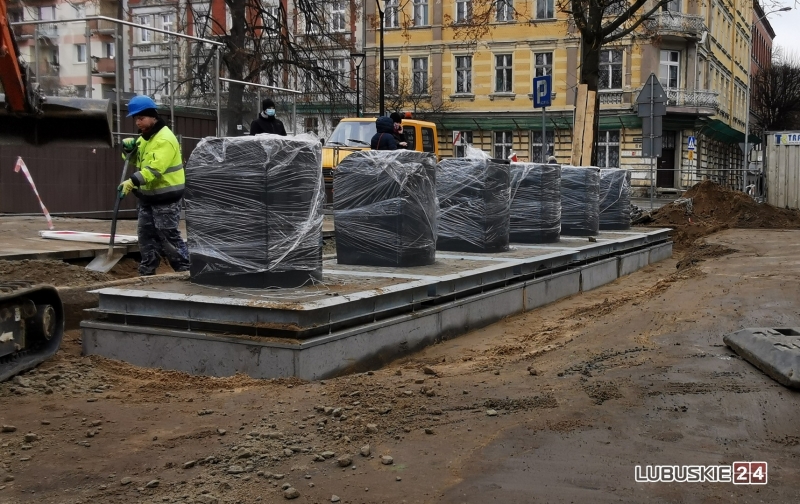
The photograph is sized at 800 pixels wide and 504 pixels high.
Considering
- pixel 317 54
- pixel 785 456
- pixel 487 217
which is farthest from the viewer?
pixel 317 54

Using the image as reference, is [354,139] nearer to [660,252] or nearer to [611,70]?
[660,252]

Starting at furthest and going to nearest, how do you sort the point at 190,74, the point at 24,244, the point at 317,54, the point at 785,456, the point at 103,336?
the point at 317,54 → the point at 190,74 → the point at 24,244 → the point at 103,336 → the point at 785,456

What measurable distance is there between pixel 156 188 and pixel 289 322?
3127 millimetres

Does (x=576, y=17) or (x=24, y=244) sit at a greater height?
(x=576, y=17)

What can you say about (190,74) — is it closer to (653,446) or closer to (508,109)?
(653,446)

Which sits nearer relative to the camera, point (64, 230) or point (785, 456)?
point (785, 456)

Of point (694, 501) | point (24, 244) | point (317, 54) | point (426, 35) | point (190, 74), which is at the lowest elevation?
point (694, 501)

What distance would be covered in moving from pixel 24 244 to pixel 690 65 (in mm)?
46152

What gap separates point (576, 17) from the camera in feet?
81.0

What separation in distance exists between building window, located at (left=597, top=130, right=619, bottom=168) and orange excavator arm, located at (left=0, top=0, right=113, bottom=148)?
4441cm

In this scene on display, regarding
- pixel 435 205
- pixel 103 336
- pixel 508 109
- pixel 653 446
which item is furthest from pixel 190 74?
pixel 508 109

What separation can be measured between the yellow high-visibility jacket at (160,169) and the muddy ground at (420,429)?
6.12ft

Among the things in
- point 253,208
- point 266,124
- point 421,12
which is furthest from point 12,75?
point 421,12

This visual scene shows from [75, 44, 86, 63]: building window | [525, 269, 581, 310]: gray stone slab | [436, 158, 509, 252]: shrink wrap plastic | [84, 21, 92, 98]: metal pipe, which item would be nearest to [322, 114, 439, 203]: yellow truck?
[84, 21, 92, 98]: metal pipe
